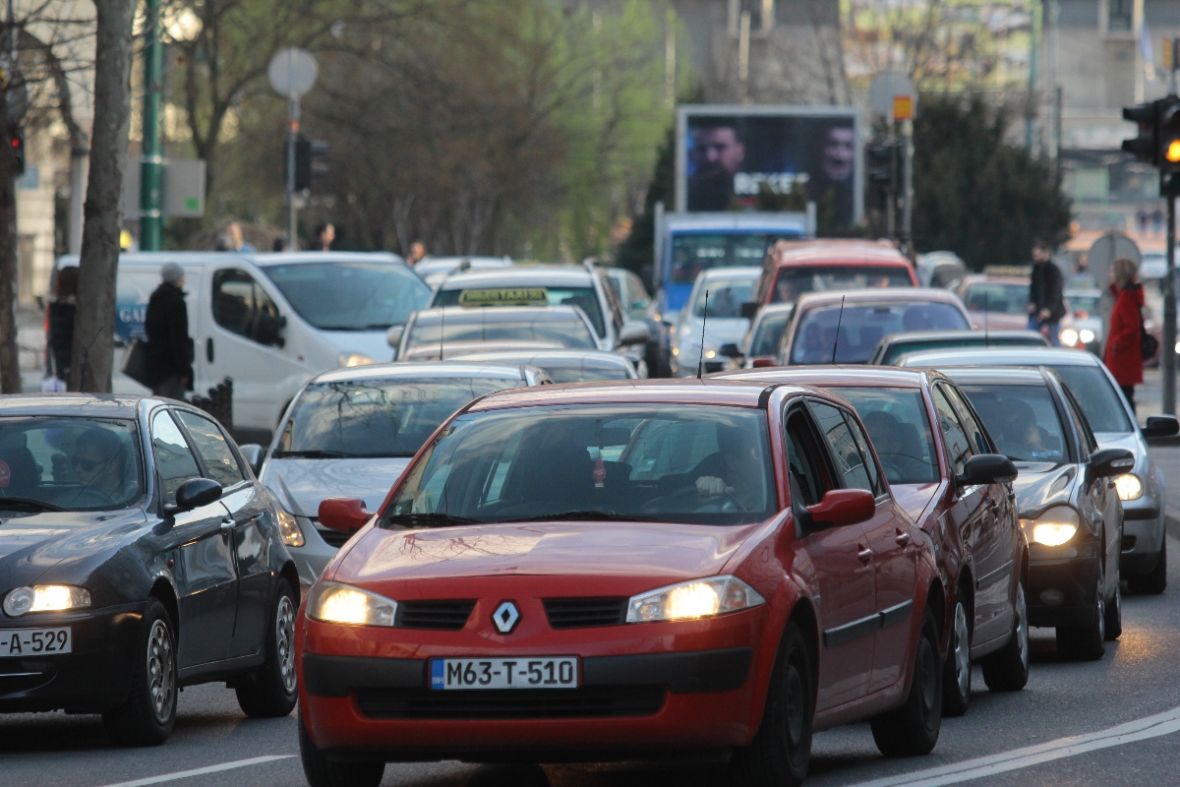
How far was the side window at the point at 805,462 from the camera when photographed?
884 cm

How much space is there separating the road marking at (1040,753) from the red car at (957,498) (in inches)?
27.5

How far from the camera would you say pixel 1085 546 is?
1280 cm

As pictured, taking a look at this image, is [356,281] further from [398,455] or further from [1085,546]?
[1085,546]

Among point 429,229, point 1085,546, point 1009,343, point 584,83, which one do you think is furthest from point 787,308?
point 584,83

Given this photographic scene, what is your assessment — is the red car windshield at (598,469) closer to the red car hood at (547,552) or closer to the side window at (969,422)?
the red car hood at (547,552)

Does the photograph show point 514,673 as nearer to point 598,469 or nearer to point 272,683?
point 598,469

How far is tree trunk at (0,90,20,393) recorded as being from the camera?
20750 millimetres

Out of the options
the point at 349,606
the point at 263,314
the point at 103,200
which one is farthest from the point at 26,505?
the point at 263,314

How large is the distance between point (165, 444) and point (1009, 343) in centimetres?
1062

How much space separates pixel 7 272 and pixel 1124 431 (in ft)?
30.1

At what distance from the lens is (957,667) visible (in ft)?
34.8

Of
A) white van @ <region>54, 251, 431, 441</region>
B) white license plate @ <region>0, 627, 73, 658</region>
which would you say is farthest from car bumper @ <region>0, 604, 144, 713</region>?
white van @ <region>54, 251, 431, 441</region>

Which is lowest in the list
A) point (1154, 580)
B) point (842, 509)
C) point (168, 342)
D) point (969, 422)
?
point (1154, 580)

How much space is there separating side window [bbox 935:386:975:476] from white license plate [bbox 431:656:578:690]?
4.19 meters
